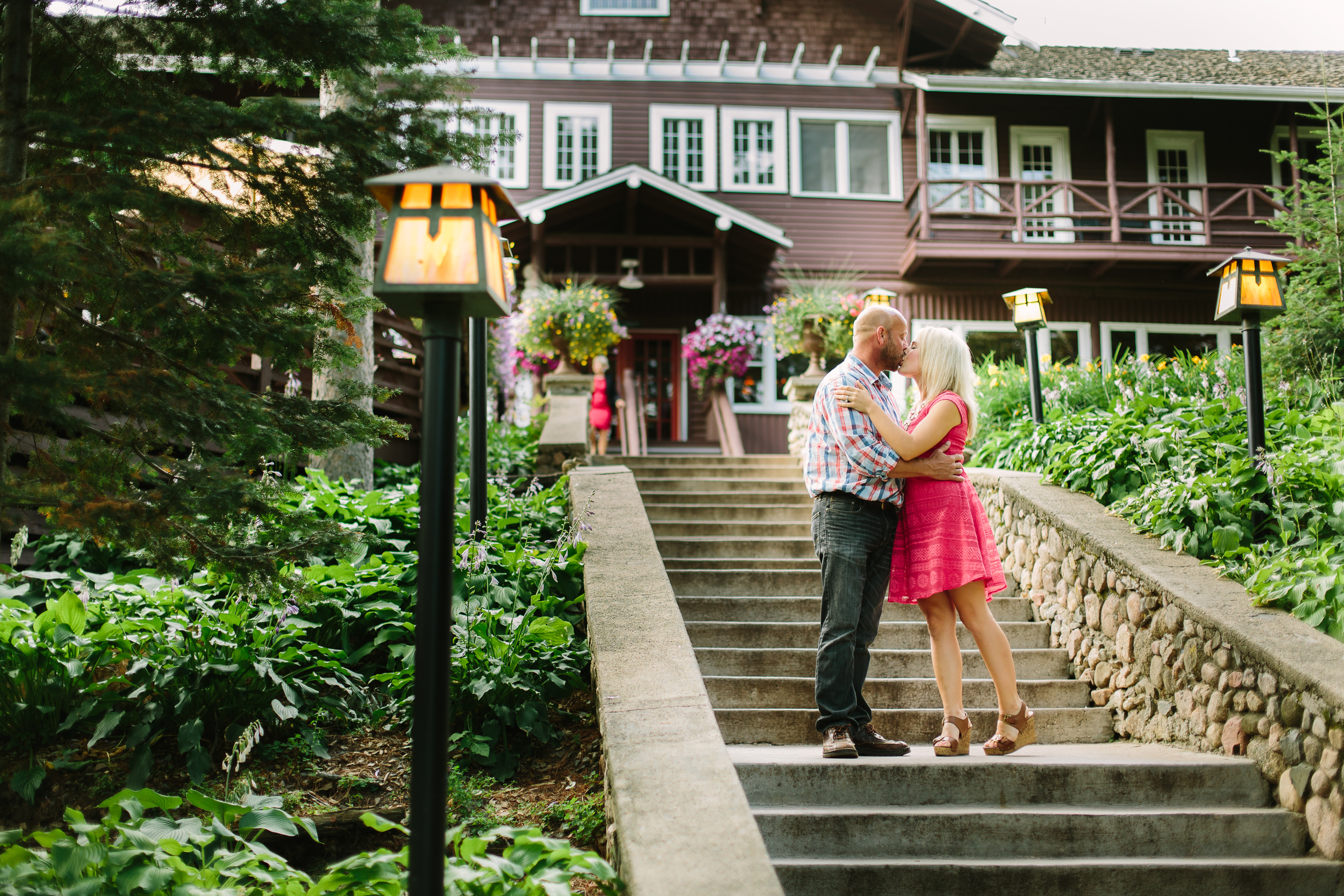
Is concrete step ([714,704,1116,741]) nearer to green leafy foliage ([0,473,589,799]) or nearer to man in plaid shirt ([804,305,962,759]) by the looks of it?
man in plaid shirt ([804,305,962,759])

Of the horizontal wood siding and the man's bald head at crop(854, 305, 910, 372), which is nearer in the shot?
the man's bald head at crop(854, 305, 910, 372)

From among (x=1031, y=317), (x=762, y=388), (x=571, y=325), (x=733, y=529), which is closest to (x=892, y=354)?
(x=733, y=529)

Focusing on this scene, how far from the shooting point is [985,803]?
3238 mm

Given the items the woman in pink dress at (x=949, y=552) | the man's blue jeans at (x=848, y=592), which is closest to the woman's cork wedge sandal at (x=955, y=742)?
the woman in pink dress at (x=949, y=552)

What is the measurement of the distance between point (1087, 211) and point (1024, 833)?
13980mm

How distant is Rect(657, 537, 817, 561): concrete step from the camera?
6.16 m

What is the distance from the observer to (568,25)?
49.0 feet

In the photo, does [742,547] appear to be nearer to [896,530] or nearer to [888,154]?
[896,530]

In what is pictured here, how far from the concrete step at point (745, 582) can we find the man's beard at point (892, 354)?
211cm

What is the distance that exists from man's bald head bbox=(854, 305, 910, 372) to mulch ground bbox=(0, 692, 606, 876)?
1.83m

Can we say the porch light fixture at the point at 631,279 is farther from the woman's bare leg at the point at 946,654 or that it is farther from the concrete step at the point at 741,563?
→ the woman's bare leg at the point at 946,654

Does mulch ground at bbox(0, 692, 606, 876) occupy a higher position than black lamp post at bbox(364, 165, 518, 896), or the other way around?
black lamp post at bbox(364, 165, 518, 896)

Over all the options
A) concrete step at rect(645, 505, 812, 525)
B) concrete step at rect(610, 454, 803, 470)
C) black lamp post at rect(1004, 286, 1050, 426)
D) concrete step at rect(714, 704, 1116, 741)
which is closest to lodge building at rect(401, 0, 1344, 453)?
concrete step at rect(610, 454, 803, 470)

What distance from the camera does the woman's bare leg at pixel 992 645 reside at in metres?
3.51
